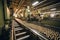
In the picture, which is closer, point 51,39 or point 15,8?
point 51,39

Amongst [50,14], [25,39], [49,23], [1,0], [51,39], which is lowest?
[25,39]

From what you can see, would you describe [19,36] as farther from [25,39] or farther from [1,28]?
[1,28]

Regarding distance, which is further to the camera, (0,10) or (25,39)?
(0,10)

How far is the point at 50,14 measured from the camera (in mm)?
3707

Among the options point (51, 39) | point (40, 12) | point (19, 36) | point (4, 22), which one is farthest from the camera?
point (4, 22)

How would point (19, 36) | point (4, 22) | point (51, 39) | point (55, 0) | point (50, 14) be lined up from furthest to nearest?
point (4, 22) < point (19, 36) < point (50, 14) < point (55, 0) < point (51, 39)

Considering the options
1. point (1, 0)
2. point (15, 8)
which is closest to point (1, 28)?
point (1, 0)

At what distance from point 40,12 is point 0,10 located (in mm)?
2155

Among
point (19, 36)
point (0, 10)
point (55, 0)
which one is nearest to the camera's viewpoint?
point (55, 0)

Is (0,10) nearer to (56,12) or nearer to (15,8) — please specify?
(56,12)

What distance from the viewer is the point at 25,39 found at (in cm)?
380

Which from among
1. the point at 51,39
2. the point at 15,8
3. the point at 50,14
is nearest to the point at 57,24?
the point at 50,14

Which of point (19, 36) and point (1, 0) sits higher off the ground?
point (1, 0)

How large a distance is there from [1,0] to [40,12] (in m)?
2.23
